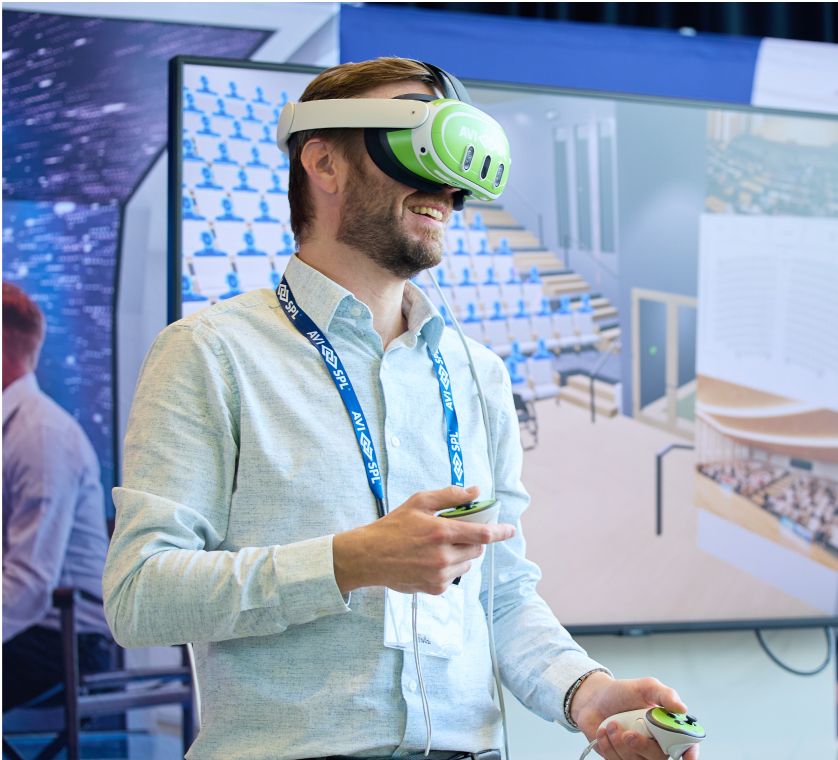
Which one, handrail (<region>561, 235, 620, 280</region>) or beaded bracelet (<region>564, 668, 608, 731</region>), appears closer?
beaded bracelet (<region>564, 668, 608, 731</region>)

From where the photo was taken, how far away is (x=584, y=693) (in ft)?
3.62

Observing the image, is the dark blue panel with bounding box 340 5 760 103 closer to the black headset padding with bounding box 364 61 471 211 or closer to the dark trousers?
the black headset padding with bounding box 364 61 471 211

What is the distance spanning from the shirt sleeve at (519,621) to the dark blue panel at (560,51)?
4.60 feet

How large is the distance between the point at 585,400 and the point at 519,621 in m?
1.15

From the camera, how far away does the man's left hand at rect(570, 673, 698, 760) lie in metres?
0.97

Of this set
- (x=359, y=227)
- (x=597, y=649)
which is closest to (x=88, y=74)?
(x=359, y=227)

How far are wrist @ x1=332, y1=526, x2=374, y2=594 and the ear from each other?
24.2 inches

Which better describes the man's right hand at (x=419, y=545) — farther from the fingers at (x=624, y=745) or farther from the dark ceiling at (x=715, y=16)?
the dark ceiling at (x=715, y=16)

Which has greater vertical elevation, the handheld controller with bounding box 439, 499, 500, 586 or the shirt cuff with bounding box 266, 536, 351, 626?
the handheld controller with bounding box 439, 499, 500, 586

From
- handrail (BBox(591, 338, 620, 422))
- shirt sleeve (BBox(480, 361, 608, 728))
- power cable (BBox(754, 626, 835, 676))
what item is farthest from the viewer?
power cable (BBox(754, 626, 835, 676))

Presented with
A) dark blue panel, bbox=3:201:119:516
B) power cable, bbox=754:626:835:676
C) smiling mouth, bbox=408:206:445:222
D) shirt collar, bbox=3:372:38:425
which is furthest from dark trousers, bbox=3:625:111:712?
power cable, bbox=754:626:835:676

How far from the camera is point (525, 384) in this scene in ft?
7.40

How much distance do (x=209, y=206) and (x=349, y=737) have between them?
1.40 m

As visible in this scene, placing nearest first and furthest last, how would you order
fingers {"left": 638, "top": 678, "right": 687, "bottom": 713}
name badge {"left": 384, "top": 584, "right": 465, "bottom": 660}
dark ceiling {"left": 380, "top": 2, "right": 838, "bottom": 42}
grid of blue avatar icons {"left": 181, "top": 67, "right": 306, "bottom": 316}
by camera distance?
fingers {"left": 638, "top": 678, "right": 687, "bottom": 713}, name badge {"left": 384, "top": 584, "right": 465, "bottom": 660}, grid of blue avatar icons {"left": 181, "top": 67, "right": 306, "bottom": 316}, dark ceiling {"left": 380, "top": 2, "right": 838, "bottom": 42}
